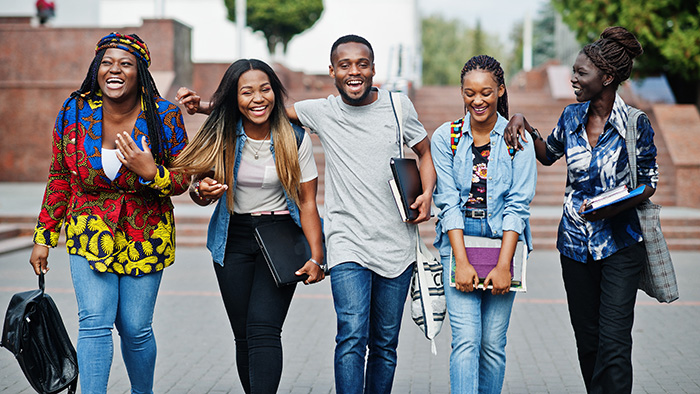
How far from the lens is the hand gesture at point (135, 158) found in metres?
3.44

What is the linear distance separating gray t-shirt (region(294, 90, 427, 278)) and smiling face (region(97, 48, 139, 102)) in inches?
36.9

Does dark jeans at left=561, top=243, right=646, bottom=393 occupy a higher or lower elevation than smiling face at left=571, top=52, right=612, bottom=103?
lower

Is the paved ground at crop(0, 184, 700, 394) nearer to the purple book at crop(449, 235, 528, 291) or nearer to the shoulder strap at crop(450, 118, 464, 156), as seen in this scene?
the purple book at crop(449, 235, 528, 291)

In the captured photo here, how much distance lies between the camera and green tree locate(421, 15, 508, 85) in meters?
61.9

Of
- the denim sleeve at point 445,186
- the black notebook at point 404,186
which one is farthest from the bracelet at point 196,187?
the denim sleeve at point 445,186

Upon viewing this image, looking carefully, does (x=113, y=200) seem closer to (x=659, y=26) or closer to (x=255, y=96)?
(x=255, y=96)

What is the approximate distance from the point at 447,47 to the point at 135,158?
64.8m

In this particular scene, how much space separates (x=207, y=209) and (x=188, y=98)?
9159 mm

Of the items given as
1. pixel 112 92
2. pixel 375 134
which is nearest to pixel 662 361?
pixel 375 134

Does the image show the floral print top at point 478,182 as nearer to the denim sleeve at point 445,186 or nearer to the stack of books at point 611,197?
the denim sleeve at point 445,186

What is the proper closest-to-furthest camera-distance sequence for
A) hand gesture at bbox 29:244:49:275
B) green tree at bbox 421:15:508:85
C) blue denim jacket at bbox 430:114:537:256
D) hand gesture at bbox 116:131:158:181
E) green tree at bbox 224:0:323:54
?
1. hand gesture at bbox 116:131:158:181
2. blue denim jacket at bbox 430:114:537:256
3. hand gesture at bbox 29:244:49:275
4. green tree at bbox 224:0:323:54
5. green tree at bbox 421:15:508:85

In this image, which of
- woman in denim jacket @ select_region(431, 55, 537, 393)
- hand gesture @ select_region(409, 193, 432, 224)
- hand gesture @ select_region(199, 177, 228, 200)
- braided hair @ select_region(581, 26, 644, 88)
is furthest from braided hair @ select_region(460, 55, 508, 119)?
hand gesture @ select_region(199, 177, 228, 200)

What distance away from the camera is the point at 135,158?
3.44 meters

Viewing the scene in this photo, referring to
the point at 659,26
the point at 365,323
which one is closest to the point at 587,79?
the point at 365,323
